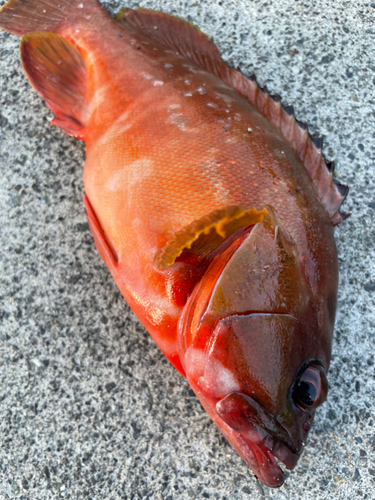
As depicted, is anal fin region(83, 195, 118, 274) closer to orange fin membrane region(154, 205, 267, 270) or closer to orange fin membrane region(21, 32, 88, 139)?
orange fin membrane region(154, 205, 267, 270)

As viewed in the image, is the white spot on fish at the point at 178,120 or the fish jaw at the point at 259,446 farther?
the white spot on fish at the point at 178,120

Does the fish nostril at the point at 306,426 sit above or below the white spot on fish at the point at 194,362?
below

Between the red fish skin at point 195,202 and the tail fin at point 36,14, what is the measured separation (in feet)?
0.82

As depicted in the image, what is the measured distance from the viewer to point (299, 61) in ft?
8.21

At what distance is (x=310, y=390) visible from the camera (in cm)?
144

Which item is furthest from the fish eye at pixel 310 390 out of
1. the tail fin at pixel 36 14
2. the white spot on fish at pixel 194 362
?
the tail fin at pixel 36 14

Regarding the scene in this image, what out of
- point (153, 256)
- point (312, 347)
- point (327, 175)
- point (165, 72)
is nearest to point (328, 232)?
point (327, 175)

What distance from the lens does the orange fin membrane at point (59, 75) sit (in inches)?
83.0

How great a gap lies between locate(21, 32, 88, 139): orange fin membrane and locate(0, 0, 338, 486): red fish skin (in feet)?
0.24

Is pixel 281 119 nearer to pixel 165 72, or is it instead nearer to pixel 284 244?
pixel 165 72

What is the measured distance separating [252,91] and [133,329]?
1.31 metres

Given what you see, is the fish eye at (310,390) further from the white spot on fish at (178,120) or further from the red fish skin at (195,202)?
the white spot on fish at (178,120)

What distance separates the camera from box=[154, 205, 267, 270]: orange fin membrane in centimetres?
127

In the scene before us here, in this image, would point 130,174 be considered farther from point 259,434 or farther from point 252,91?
point 259,434
